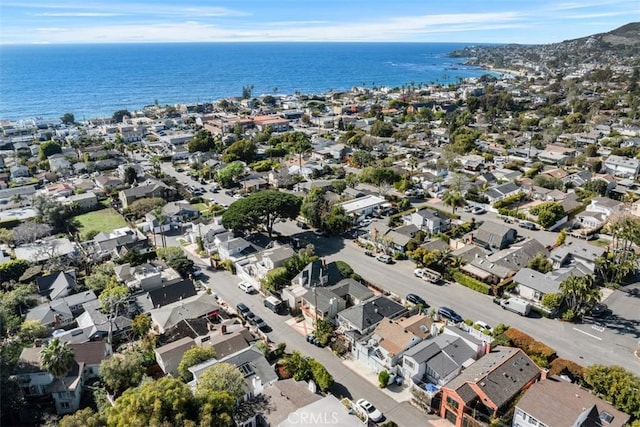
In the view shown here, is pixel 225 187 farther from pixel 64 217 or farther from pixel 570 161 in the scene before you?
pixel 570 161

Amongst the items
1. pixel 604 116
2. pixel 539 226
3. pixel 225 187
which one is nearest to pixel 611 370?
pixel 539 226

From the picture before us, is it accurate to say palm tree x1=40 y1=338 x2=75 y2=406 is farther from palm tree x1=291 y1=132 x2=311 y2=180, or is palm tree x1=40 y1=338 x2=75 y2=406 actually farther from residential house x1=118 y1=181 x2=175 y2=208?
palm tree x1=291 y1=132 x2=311 y2=180

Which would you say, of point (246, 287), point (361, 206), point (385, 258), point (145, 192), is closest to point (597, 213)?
point (385, 258)

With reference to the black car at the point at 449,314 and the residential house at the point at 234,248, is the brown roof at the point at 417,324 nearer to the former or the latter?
the black car at the point at 449,314

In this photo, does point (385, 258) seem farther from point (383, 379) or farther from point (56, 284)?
point (56, 284)

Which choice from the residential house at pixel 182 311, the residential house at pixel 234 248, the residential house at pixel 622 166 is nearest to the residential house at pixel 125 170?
the residential house at pixel 234 248
